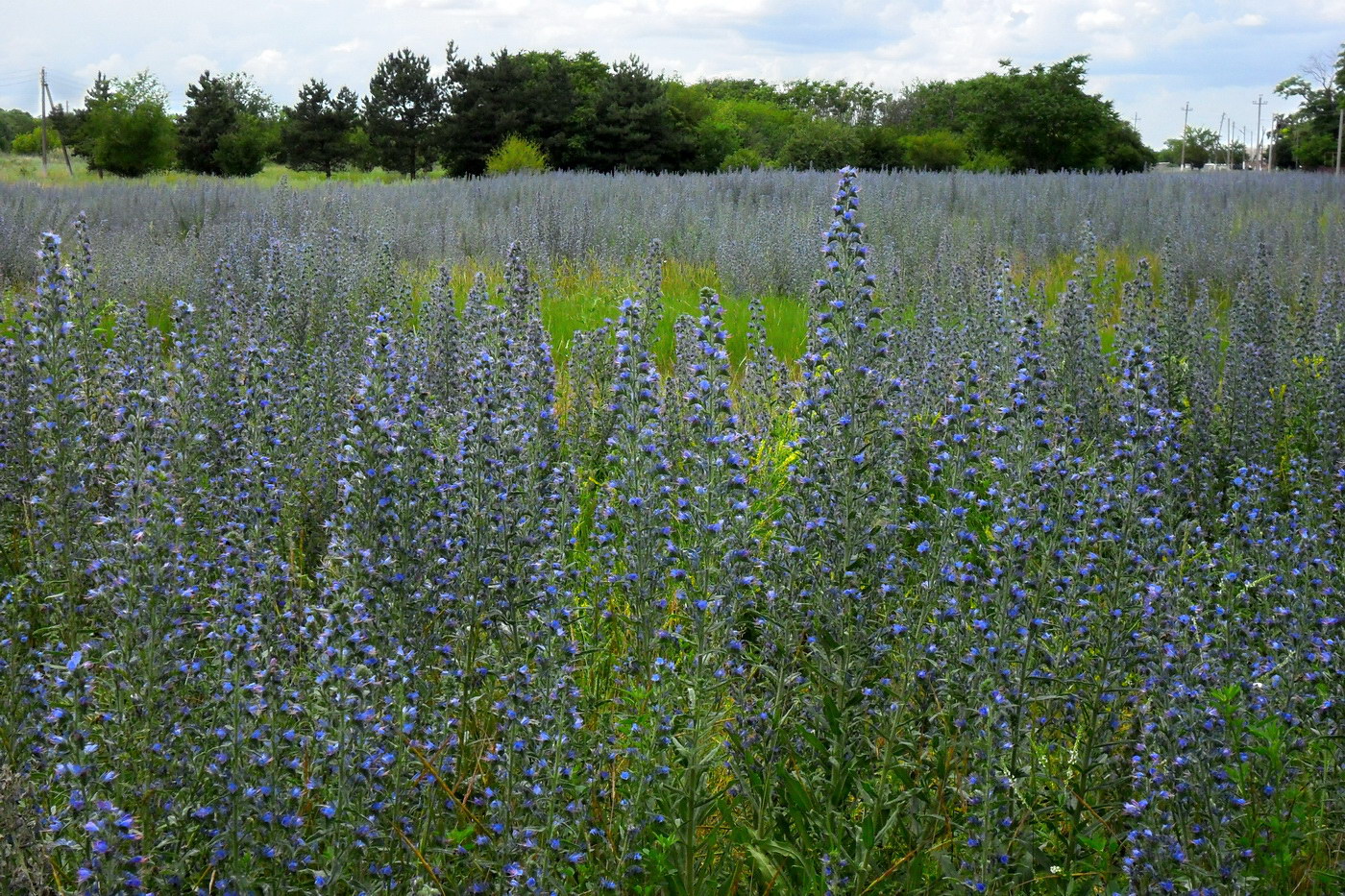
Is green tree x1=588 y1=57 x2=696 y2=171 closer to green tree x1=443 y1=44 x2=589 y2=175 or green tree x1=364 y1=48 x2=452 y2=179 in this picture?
green tree x1=443 y1=44 x2=589 y2=175

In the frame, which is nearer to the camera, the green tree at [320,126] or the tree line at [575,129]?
the tree line at [575,129]

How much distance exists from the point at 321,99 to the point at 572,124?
18.0m

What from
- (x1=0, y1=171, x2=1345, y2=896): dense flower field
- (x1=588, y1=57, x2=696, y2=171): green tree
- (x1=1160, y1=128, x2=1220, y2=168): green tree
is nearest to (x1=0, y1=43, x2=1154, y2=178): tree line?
(x1=588, y1=57, x2=696, y2=171): green tree

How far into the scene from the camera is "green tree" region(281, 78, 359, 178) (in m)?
48.5

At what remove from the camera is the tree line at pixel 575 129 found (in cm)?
3578

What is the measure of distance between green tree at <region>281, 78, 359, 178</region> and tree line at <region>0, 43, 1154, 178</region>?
64mm

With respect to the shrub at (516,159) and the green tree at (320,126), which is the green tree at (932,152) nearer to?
the shrub at (516,159)

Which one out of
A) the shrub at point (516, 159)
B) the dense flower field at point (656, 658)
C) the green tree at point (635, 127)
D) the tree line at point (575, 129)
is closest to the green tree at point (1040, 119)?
the tree line at point (575, 129)

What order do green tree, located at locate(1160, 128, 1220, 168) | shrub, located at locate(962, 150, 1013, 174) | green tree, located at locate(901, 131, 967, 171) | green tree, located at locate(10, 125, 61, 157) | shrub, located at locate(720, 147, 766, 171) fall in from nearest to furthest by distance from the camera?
shrub, located at locate(962, 150, 1013, 174) < green tree, located at locate(901, 131, 967, 171) < shrub, located at locate(720, 147, 766, 171) < green tree, located at locate(10, 125, 61, 157) < green tree, located at locate(1160, 128, 1220, 168)

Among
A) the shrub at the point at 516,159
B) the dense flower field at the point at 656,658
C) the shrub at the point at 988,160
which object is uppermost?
the shrub at the point at 988,160

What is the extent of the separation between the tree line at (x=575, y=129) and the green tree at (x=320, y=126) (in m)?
0.06

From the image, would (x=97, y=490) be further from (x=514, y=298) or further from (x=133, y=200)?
(x=133, y=200)

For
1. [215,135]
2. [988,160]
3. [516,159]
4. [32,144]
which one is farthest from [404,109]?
[32,144]

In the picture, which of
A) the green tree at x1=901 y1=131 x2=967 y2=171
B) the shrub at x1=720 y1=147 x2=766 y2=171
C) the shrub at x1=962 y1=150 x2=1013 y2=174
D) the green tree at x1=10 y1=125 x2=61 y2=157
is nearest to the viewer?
the shrub at x1=962 y1=150 x2=1013 y2=174
